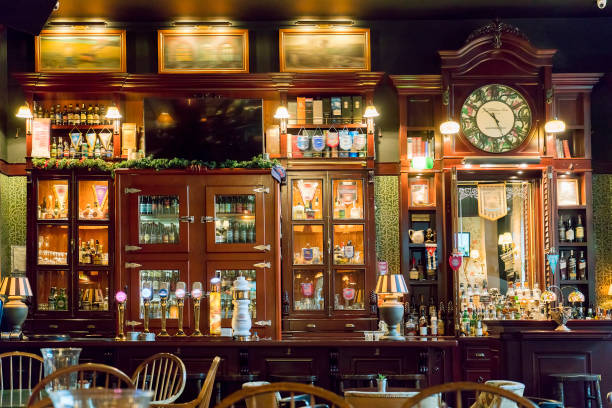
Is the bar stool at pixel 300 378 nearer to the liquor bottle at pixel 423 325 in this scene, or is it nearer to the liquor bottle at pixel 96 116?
the liquor bottle at pixel 423 325

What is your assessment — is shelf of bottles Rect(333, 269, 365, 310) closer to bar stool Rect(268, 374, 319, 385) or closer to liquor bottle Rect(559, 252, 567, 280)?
liquor bottle Rect(559, 252, 567, 280)

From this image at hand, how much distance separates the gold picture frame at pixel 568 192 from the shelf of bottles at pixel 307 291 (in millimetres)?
2810

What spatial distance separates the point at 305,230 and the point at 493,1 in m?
3.24

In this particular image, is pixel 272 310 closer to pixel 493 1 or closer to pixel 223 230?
pixel 223 230

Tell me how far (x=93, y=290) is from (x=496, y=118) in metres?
4.78

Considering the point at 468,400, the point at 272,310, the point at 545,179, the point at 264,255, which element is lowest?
the point at 468,400

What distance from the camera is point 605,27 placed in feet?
33.4

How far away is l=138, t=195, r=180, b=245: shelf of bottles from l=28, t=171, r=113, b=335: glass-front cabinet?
67cm

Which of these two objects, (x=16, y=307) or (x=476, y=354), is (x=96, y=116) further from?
(x=476, y=354)

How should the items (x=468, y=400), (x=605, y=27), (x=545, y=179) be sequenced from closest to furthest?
(x=468, y=400) → (x=545, y=179) → (x=605, y=27)

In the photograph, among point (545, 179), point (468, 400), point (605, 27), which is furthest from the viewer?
point (605, 27)

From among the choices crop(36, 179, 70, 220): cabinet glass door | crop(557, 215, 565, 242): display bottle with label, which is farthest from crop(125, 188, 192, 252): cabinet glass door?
crop(557, 215, 565, 242): display bottle with label

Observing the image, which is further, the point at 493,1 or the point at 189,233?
the point at 493,1

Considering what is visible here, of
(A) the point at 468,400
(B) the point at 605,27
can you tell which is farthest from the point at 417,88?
(A) the point at 468,400
